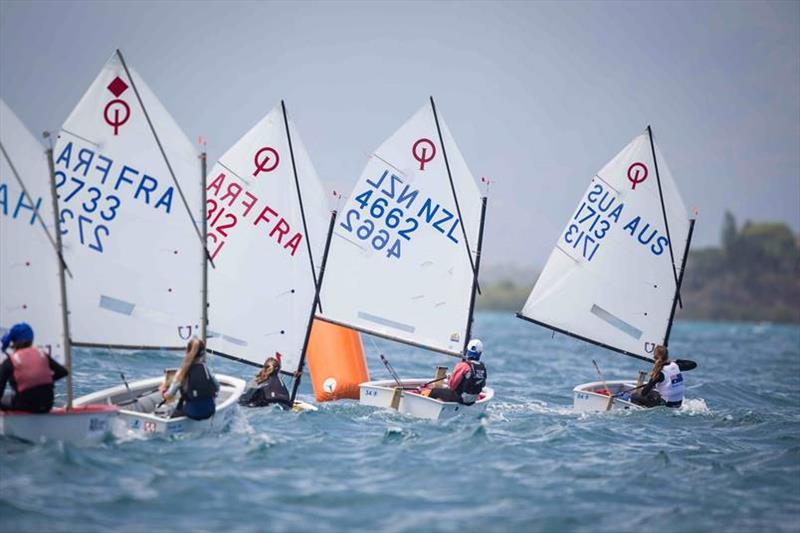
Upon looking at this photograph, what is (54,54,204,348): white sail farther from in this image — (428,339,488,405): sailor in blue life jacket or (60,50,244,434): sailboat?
(428,339,488,405): sailor in blue life jacket

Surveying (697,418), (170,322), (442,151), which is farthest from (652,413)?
(170,322)

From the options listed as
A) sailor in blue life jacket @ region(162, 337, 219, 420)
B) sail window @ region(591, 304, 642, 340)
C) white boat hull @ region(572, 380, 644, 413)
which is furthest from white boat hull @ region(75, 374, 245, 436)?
sail window @ region(591, 304, 642, 340)

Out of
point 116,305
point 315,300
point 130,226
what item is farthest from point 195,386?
point 315,300

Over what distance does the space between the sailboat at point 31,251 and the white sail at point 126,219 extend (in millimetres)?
860

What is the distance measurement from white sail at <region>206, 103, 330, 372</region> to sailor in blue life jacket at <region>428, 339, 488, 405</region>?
2.81 metres

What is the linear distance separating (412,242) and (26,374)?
8.23 meters

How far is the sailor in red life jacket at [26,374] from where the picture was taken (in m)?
11.4

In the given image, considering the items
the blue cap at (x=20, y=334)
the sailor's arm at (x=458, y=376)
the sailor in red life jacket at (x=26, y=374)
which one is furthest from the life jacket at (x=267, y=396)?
the blue cap at (x=20, y=334)

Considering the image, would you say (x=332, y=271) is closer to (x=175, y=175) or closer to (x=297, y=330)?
(x=297, y=330)

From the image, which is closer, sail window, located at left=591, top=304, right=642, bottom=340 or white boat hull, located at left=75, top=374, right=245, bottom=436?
white boat hull, located at left=75, top=374, right=245, bottom=436

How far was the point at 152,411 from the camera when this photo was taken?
13.9 m

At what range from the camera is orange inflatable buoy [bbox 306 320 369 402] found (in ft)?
58.9

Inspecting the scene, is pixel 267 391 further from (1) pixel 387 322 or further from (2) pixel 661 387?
(2) pixel 661 387

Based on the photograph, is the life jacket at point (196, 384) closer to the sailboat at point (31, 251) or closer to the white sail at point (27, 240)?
the sailboat at point (31, 251)
